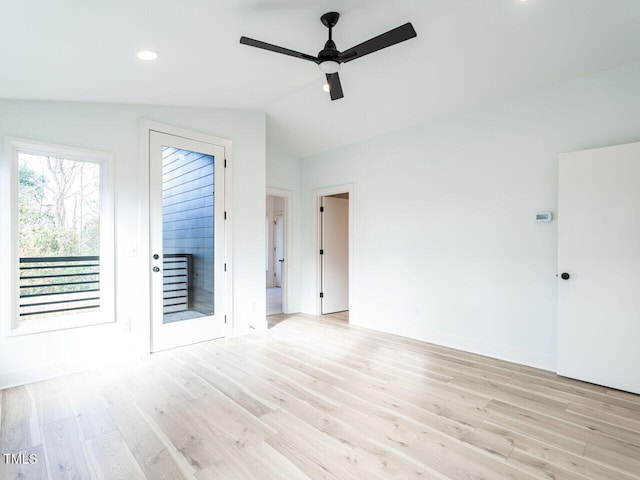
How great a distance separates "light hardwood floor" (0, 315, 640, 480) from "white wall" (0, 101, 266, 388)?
263mm

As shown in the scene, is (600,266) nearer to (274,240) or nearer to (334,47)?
(334,47)

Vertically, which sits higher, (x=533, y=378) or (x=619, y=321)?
(x=619, y=321)

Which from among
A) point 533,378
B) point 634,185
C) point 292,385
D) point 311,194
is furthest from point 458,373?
point 311,194

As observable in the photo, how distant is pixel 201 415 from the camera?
2.45m

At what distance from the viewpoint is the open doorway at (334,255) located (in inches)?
229

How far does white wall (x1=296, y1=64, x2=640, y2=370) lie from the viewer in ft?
10.6

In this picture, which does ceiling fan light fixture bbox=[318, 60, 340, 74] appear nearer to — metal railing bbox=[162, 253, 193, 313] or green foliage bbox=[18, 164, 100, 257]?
metal railing bbox=[162, 253, 193, 313]

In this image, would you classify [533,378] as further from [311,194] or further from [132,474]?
[311,194]

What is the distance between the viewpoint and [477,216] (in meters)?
3.82

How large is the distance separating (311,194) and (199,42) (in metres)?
3.45

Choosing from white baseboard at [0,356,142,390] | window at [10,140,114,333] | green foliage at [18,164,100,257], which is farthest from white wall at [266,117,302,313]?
white baseboard at [0,356,142,390]

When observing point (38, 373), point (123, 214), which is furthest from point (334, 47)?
point (38, 373)

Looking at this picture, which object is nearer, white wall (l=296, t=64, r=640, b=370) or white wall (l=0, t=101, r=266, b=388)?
white wall (l=0, t=101, r=266, b=388)

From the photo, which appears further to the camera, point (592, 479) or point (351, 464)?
point (351, 464)
